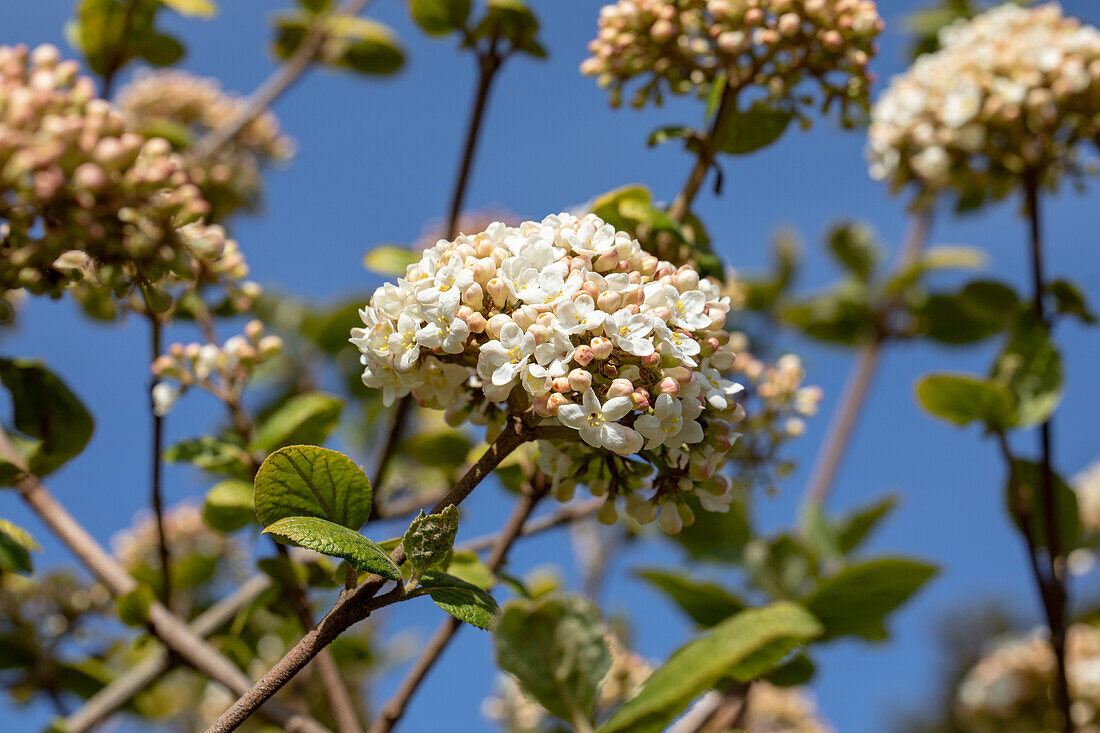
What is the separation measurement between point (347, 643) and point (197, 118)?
2.68 meters

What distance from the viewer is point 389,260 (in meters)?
1.89

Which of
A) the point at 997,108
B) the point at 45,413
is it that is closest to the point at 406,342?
the point at 45,413

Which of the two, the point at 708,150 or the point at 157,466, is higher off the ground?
the point at 708,150

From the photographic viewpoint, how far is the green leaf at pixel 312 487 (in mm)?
1062

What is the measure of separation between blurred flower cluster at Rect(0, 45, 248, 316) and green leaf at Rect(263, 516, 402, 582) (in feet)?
1.29

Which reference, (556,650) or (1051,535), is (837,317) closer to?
(1051,535)

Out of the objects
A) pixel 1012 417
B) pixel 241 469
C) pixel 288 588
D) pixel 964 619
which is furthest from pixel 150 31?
pixel 964 619

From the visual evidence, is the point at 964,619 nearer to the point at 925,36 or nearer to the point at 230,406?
the point at 925,36

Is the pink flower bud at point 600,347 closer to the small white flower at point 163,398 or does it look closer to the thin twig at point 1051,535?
the small white flower at point 163,398

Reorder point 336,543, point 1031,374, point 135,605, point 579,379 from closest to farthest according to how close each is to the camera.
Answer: point 336,543, point 579,379, point 135,605, point 1031,374

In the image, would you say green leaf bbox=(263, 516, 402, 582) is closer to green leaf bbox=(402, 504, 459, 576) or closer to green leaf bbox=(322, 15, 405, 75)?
green leaf bbox=(402, 504, 459, 576)

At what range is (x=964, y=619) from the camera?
9.98 meters

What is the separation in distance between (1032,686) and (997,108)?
6.85ft

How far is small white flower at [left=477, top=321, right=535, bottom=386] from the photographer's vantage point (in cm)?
107
